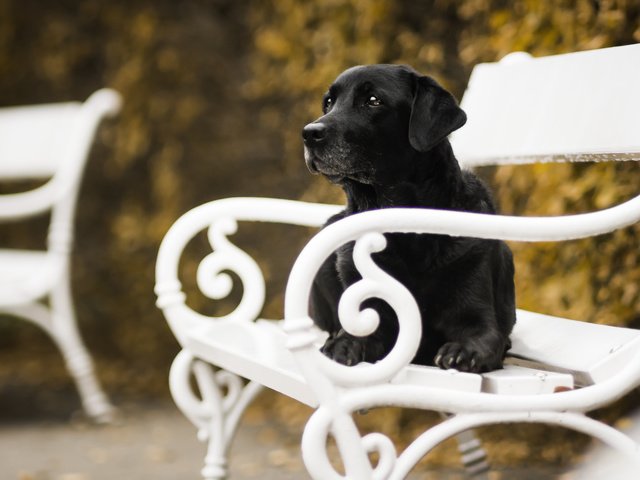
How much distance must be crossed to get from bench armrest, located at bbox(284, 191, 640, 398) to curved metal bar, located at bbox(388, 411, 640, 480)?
5.9 inches

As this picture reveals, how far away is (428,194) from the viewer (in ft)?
7.16

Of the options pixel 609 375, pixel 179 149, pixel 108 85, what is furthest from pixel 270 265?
pixel 609 375

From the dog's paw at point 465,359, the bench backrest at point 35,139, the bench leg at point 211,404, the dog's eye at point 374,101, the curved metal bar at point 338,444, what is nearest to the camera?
the curved metal bar at point 338,444

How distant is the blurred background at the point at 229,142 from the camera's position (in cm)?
316

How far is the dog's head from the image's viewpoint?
2.13 metres

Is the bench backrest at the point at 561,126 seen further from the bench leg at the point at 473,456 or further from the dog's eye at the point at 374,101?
the dog's eye at the point at 374,101

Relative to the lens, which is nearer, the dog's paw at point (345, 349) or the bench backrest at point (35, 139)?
the dog's paw at point (345, 349)

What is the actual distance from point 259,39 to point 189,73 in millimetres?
684

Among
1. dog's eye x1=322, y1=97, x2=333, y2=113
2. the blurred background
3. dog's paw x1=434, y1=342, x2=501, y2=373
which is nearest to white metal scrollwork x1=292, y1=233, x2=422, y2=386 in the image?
dog's paw x1=434, y1=342, x2=501, y2=373

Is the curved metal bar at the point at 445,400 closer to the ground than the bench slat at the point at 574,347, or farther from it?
farther from it

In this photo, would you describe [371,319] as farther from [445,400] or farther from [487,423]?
[487,423]

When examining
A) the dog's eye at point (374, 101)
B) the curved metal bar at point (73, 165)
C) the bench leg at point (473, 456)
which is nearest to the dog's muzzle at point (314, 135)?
the dog's eye at point (374, 101)

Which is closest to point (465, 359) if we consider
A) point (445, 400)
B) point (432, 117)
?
point (445, 400)

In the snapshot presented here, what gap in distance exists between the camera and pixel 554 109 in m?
2.66
